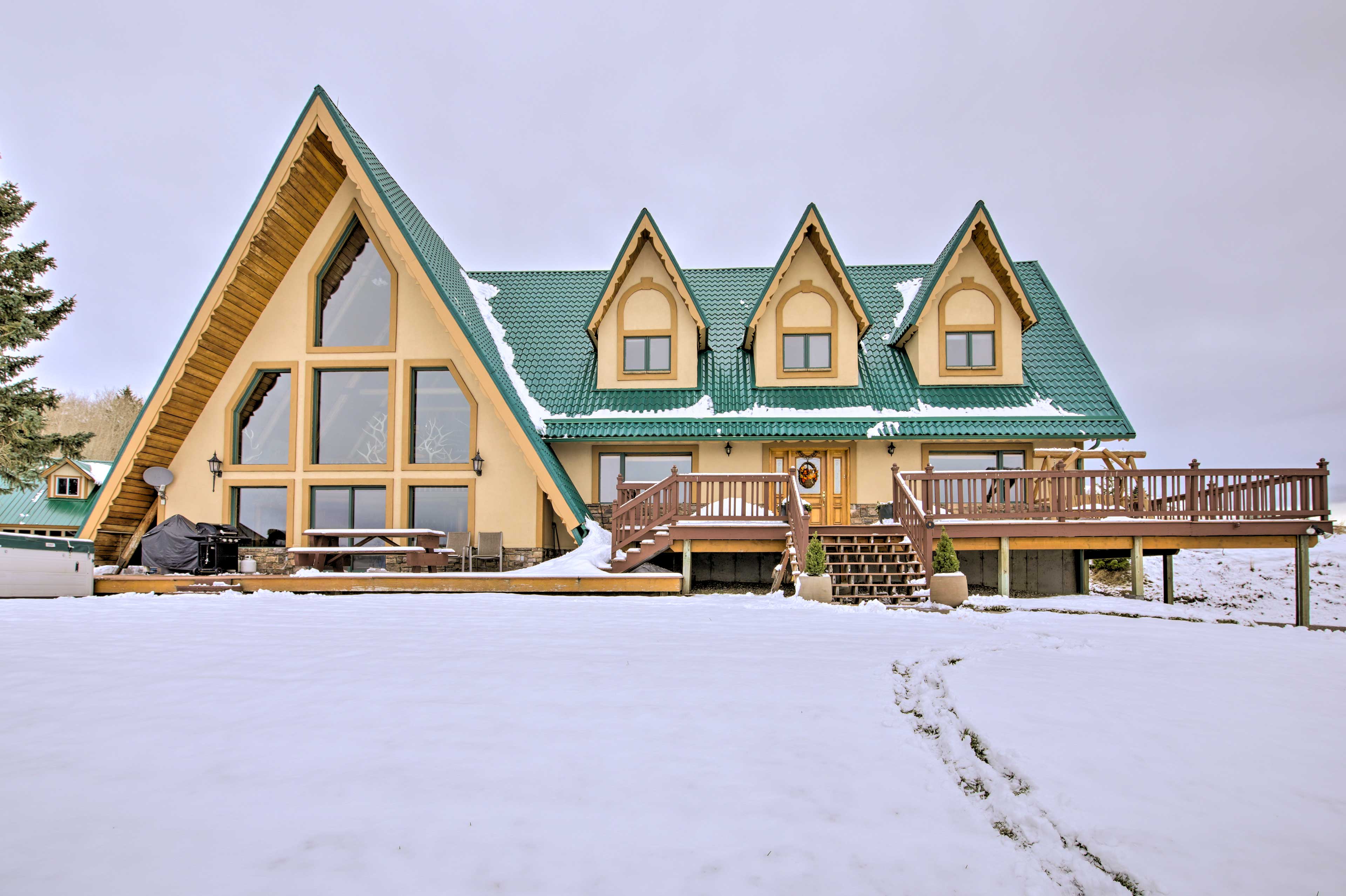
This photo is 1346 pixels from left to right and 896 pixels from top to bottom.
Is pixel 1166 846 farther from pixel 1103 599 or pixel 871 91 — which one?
pixel 871 91

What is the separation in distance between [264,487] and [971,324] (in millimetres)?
15879

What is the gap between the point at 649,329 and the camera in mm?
16469

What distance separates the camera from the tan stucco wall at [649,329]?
16.4 metres

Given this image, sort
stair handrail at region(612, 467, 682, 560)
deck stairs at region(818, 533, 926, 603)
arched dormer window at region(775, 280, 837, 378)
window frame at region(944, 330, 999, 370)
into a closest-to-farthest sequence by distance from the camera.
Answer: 1. deck stairs at region(818, 533, 926, 603)
2. stair handrail at region(612, 467, 682, 560)
3. window frame at region(944, 330, 999, 370)
4. arched dormer window at region(775, 280, 837, 378)

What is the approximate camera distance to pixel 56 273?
6612cm

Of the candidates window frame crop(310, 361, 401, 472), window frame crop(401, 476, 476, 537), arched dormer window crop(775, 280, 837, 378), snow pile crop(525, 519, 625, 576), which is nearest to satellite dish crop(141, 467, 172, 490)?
window frame crop(310, 361, 401, 472)

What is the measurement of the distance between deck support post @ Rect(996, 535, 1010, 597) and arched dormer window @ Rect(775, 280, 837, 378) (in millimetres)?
5201

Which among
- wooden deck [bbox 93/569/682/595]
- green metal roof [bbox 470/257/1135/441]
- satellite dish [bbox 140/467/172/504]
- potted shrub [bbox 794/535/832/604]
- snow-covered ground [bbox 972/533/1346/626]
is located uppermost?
green metal roof [bbox 470/257/1135/441]

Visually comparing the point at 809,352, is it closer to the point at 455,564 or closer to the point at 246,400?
the point at 455,564

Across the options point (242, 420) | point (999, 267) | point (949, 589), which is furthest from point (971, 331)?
point (242, 420)

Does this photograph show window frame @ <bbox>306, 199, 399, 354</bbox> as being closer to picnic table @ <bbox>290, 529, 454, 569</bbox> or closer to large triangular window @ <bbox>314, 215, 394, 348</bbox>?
large triangular window @ <bbox>314, 215, 394, 348</bbox>

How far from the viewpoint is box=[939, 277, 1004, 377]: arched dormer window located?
638 inches

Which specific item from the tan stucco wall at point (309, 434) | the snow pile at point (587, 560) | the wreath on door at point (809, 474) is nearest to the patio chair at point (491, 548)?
the tan stucco wall at point (309, 434)

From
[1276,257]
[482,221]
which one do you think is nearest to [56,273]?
[482,221]
